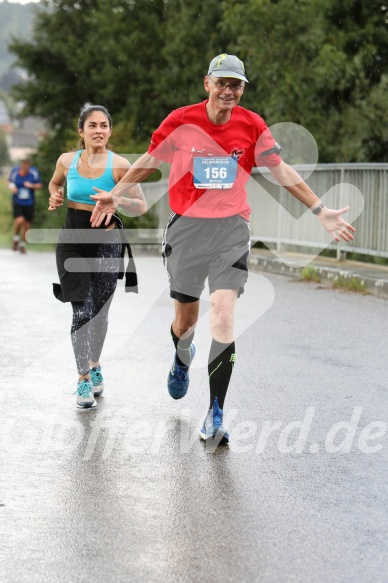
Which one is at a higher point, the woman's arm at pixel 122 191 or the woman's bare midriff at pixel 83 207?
the woman's arm at pixel 122 191

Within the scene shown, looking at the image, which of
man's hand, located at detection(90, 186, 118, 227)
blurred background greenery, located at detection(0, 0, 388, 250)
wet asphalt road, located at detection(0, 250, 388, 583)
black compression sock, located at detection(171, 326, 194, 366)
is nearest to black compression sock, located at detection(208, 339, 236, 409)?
wet asphalt road, located at detection(0, 250, 388, 583)

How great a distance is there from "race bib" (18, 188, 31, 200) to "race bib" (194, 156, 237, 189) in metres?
17.7

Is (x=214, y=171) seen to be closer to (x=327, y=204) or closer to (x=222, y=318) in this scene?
(x=222, y=318)

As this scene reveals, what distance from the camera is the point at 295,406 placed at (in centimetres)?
679

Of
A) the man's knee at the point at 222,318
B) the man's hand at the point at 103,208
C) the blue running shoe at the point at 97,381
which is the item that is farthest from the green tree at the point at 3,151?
the man's knee at the point at 222,318

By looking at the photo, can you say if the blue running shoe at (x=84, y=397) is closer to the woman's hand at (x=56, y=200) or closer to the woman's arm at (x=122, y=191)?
the woman's arm at (x=122, y=191)

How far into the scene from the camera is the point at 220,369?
19.6 ft

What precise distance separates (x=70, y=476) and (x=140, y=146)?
77.5ft

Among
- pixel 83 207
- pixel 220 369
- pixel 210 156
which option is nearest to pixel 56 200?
pixel 83 207

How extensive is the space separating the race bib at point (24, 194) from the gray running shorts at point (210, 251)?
17.4 metres

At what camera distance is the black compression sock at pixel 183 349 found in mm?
6691

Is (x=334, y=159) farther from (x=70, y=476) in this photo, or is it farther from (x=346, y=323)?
(x=70, y=476)

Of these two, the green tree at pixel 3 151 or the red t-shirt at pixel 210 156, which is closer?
the red t-shirt at pixel 210 156

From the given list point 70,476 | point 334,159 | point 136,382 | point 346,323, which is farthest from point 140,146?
point 70,476
